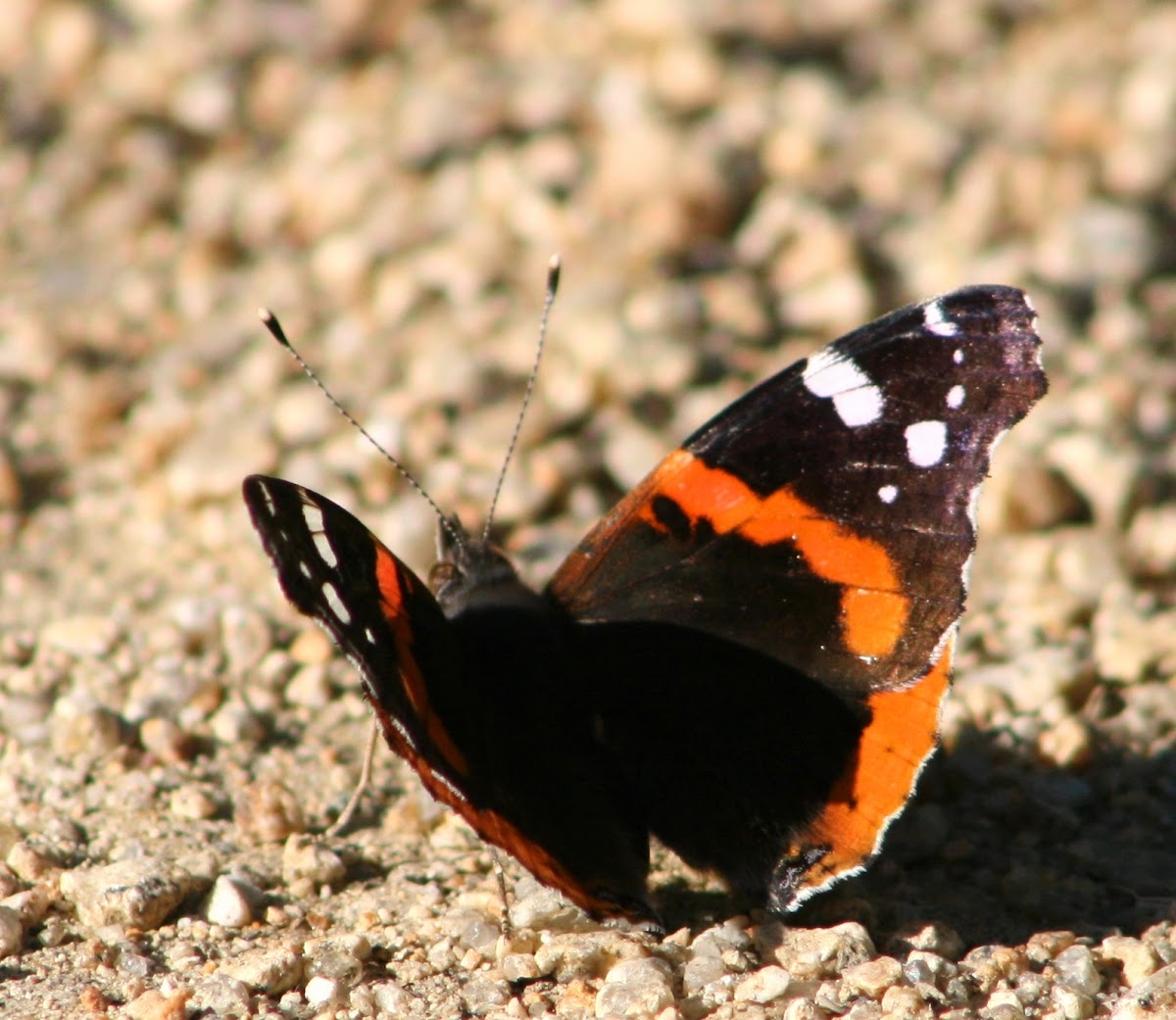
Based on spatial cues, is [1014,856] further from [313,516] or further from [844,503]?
[313,516]

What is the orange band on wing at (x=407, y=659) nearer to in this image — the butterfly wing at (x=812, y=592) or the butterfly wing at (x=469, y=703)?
the butterfly wing at (x=469, y=703)

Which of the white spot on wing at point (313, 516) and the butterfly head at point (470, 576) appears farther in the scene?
the butterfly head at point (470, 576)

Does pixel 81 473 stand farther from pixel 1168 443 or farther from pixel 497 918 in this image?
pixel 1168 443

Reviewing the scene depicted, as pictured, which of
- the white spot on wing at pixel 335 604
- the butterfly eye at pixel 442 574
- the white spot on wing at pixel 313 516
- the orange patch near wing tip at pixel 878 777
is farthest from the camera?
the butterfly eye at pixel 442 574

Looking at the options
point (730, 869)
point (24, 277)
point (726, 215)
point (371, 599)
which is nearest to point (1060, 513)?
point (726, 215)

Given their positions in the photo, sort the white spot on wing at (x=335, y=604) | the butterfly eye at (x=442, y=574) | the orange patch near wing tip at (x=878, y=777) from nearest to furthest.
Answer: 1. the white spot on wing at (x=335, y=604)
2. the orange patch near wing tip at (x=878, y=777)
3. the butterfly eye at (x=442, y=574)

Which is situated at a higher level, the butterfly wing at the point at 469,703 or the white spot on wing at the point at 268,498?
the white spot on wing at the point at 268,498

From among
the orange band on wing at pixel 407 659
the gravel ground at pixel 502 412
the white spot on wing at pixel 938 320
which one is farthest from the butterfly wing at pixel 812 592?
the orange band on wing at pixel 407 659
